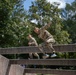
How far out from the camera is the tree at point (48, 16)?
90.6ft

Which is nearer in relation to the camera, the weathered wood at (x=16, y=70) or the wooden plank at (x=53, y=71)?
the wooden plank at (x=53, y=71)

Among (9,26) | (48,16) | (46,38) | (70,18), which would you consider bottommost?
(46,38)

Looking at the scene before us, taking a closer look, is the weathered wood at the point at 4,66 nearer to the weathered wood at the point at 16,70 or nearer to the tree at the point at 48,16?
the weathered wood at the point at 16,70

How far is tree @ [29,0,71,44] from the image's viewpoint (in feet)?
90.6

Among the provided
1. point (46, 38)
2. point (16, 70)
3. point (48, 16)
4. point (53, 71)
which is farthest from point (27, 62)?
point (48, 16)

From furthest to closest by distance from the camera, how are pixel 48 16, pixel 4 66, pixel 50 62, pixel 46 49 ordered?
1. pixel 48 16
2. pixel 4 66
3. pixel 50 62
4. pixel 46 49

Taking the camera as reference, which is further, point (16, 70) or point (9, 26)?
point (9, 26)

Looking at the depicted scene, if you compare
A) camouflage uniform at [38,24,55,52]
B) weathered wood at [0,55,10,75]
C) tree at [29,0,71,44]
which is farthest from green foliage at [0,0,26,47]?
camouflage uniform at [38,24,55,52]

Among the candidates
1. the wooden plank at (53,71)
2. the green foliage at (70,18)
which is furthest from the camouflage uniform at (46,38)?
the green foliage at (70,18)

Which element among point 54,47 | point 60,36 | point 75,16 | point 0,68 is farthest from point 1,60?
point 75,16

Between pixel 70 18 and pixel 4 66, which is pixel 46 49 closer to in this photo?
pixel 4 66

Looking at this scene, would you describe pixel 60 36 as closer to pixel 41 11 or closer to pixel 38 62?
pixel 41 11

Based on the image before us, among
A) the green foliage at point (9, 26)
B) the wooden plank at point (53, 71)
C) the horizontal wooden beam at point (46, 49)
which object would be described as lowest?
the wooden plank at point (53, 71)

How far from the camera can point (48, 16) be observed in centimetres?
2797
